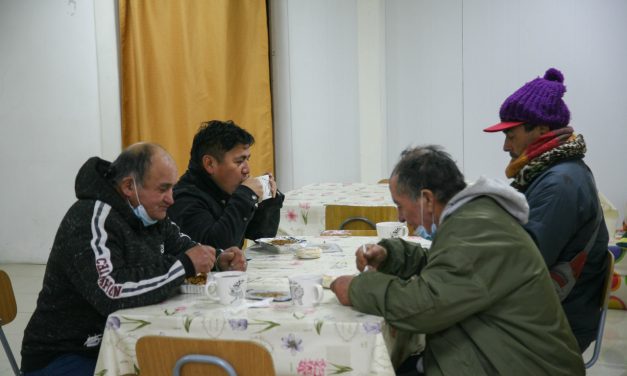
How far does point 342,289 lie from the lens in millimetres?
1581

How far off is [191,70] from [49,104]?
3.91 ft

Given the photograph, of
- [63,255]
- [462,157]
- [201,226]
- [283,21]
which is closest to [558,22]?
[462,157]

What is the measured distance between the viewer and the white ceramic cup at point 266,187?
8.52 feet

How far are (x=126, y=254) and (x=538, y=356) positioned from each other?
1.04m

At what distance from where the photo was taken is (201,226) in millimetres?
2389

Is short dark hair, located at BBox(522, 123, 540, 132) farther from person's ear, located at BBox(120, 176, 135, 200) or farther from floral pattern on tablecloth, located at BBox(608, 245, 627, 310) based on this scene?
floral pattern on tablecloth, located at BBox(608, 245, 627, 310)

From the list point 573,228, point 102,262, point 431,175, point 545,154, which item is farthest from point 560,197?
point 102,262

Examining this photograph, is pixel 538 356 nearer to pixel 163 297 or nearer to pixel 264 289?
pixel 264 289

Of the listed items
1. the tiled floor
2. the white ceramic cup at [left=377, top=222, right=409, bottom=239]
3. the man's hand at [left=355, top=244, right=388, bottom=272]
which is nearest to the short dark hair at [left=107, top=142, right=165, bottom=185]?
the man's hand at [left=355, top=244, right=388, bottom=272]

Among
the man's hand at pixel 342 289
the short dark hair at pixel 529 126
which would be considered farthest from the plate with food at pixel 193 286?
the short dark hair at pixel 529 126

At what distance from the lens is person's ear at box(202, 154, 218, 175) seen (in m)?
2.56

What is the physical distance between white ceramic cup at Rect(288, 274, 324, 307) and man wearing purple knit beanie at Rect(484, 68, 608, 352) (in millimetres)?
763

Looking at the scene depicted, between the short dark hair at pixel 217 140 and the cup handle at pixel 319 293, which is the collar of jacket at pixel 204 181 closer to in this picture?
the short dark hair at pixel 217 140

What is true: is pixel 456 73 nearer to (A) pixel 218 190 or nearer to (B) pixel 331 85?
(B) pixel 331 85
